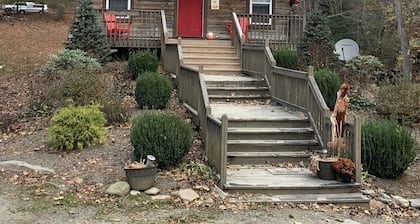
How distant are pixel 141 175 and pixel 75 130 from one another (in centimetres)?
228

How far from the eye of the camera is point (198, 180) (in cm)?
731

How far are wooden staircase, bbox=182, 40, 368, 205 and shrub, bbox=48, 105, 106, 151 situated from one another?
253 centimetres

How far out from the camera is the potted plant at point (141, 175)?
22.3 ft

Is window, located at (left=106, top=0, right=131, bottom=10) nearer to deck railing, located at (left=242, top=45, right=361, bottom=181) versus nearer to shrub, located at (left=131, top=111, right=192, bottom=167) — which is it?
deck railing, located at (left=242, top=45, right=361, bottom=181)

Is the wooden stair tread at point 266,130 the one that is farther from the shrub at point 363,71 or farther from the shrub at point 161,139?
the shrub at point 363,71

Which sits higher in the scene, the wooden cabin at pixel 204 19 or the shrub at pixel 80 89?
the wooden cabin at pixel 204 19

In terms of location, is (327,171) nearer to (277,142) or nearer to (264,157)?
(264,157)

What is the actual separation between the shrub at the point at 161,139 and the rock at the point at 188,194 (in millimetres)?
Answer: 871

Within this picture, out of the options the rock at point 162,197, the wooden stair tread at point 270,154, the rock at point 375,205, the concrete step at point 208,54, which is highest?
the concrete step at point 208,54

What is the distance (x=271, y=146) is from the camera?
28.3 feet

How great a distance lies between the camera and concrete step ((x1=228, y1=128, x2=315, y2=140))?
29.0 ft

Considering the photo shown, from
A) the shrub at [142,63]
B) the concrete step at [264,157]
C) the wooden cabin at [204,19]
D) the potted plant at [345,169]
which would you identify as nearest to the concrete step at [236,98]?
the shrub at [142,63]

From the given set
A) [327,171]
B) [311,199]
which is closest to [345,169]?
[327,171]

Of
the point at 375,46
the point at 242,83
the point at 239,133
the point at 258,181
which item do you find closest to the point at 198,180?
the point at 258,181
